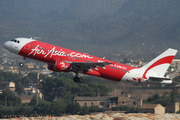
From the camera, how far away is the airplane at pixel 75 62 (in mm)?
46781

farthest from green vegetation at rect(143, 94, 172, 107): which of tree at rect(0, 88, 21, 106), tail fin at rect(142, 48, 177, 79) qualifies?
tree at rect(0, 88, 21, 106)

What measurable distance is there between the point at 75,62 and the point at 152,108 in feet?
176

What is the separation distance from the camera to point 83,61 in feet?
156

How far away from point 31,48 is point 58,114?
74705mm

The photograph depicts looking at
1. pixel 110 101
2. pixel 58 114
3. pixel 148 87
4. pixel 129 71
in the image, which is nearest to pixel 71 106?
pixel 58 114

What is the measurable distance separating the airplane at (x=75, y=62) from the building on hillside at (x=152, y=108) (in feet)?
149

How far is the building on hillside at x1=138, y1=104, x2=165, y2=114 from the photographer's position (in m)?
94.9

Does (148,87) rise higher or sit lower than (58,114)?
higher

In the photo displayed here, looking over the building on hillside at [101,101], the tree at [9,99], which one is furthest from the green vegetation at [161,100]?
the tree at [9,99]

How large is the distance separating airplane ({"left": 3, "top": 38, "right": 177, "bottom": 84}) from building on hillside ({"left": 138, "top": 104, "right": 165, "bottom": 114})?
149ft

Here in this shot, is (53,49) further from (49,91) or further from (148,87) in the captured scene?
(49,91)

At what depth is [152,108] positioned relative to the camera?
9481 centimetres

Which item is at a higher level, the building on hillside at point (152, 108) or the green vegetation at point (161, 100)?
the green vegetation at point (161, 100)

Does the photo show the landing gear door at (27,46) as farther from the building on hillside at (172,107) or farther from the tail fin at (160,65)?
the building on hillside at (172,107)
